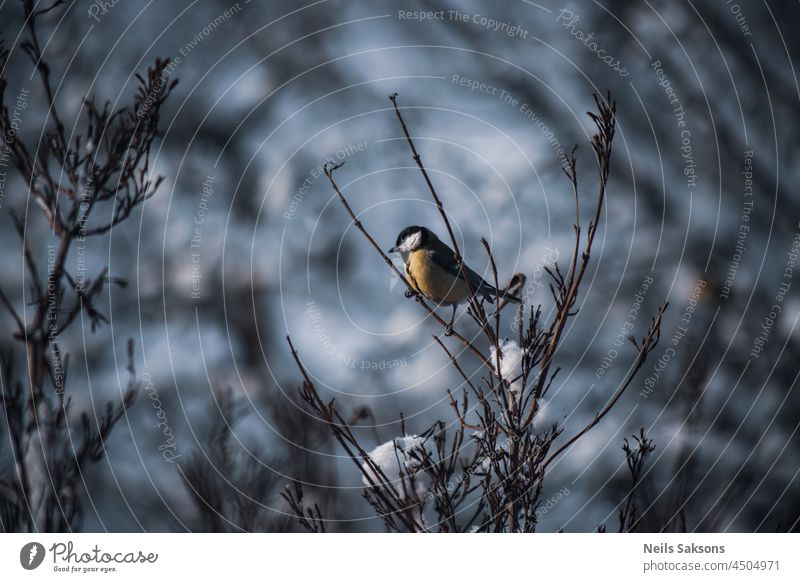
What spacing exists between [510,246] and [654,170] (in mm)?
471

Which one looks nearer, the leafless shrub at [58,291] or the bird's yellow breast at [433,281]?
the leafless shrub at [58,291]

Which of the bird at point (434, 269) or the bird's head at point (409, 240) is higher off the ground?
the bird's head at point (409, 240)

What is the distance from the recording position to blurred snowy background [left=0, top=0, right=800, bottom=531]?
52.5 inches

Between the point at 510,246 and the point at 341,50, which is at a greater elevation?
the point at 341,50

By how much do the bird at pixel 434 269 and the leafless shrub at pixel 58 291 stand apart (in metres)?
0.47

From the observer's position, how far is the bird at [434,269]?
1.30 metres

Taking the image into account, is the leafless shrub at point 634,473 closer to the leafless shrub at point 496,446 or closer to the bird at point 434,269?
the leafless shrub at point 496,446

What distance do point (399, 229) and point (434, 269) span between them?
100mm

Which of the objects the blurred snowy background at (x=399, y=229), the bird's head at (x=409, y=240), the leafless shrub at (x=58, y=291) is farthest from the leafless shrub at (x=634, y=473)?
the leafless shrub at (x=58, y=291)

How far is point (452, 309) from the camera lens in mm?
1417

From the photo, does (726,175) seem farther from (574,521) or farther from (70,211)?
(70,211)

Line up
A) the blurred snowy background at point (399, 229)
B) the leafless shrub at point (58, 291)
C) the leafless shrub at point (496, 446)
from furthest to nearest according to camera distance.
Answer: the blurred snowy background at point (399, 229)
the leafless shrub at point (58, 291)
the leafless shrub at point (496, 446)

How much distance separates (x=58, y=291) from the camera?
128 centimetres
